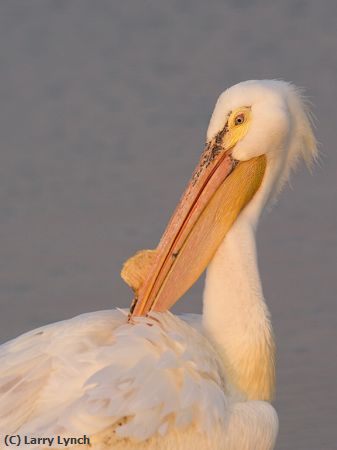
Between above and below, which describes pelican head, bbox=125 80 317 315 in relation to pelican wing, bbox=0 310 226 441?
above

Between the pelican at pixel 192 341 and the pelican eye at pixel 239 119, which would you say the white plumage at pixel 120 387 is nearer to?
the pelican at pixel 192 341

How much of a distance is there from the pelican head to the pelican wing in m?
0.64

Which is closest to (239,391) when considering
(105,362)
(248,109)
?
(105,362)

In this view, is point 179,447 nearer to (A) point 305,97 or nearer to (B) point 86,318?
(B) point 86,318

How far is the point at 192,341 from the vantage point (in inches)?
253

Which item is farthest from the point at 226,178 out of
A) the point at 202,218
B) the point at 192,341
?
the point at 192,341

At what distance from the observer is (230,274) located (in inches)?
272

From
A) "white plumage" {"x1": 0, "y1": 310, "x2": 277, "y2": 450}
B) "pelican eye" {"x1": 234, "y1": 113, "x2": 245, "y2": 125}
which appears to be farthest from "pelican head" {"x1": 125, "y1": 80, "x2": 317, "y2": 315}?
"white plumage" {"x1": 0, "y1": 310, "x2": 277, "y2": 450}

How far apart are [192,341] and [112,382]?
0.52 meters

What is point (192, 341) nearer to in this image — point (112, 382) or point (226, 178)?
point (112, 382)

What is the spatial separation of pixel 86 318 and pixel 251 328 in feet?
2.76

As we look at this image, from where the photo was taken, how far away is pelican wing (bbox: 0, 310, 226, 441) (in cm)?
605

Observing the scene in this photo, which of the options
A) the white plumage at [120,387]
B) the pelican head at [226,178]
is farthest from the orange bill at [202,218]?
the white plumage at [120,387]

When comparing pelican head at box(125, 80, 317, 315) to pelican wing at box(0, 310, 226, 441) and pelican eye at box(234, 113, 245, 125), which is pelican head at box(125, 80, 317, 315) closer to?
pelican eye at box(234, 113, 245, 125)
